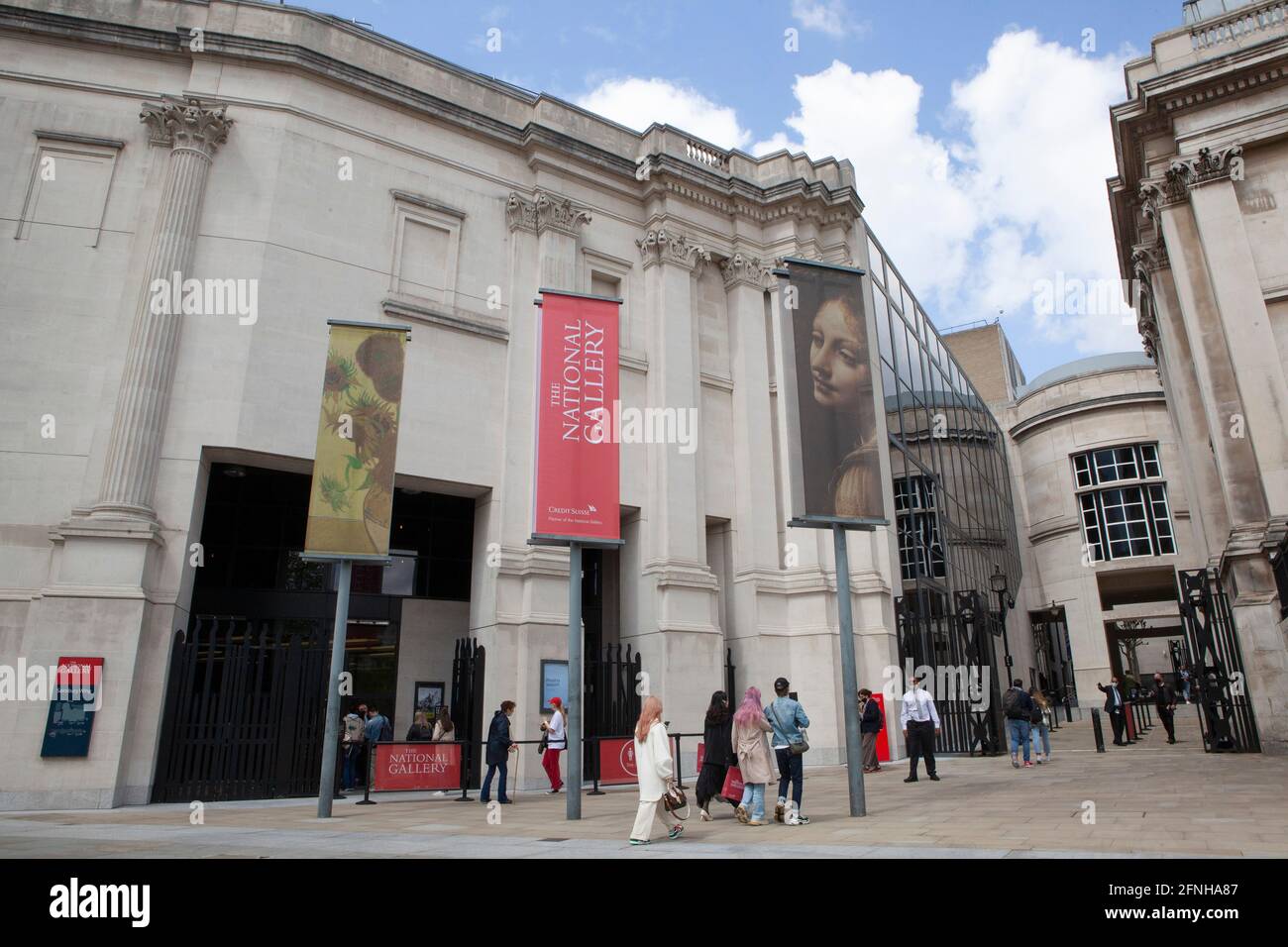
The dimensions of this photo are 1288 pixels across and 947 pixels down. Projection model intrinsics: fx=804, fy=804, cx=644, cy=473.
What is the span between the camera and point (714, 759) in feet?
34.0

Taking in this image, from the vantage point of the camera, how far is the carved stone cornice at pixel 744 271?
76.7 ft

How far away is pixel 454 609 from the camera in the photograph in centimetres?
2139

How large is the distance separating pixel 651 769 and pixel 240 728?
31.3 feet

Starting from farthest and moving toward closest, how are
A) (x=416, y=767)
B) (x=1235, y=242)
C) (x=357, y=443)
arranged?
1. (x=1235, y=242)
2. (x=416, y=767)
3. (x=357, y=443)

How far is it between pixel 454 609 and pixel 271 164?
11457 mm

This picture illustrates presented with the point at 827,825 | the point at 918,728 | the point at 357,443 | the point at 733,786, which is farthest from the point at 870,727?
the point at 357,443

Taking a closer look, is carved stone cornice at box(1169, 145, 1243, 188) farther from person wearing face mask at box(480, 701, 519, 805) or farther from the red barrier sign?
person wearing face mask at box(480, 701, 519, 805)

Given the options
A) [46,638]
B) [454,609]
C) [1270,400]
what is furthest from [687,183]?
[46,638]

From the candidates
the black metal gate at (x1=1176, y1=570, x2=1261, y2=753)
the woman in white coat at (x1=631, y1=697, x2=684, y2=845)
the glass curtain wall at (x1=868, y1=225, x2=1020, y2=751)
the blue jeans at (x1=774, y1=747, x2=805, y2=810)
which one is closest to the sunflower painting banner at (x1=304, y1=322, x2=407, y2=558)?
the woman in white coat at (x1=631, y1=697, x2=684, y2=845)

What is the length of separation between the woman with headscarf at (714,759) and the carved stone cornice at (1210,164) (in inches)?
745

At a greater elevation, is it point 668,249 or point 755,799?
point 668,249

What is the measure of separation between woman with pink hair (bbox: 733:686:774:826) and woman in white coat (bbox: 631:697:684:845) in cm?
125

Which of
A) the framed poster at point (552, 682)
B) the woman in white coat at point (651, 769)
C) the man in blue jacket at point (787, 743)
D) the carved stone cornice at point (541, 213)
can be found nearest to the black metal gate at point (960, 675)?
the framed poster at point (552, 682)

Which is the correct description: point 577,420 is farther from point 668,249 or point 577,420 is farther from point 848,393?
point 668,249
